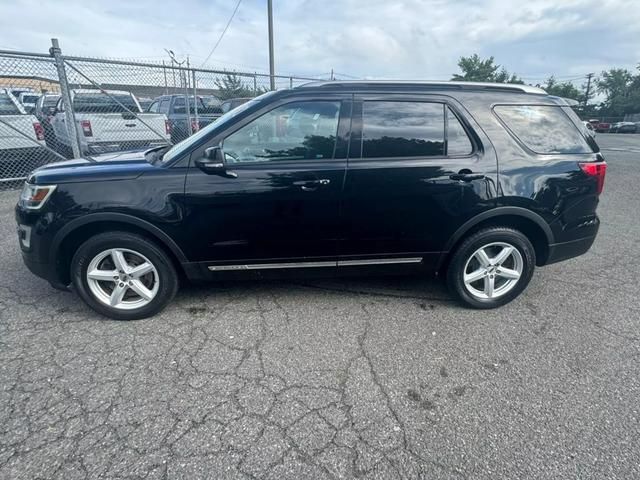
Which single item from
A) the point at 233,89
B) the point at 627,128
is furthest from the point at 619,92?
the point at 233,89

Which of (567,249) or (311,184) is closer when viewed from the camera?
(311,184)

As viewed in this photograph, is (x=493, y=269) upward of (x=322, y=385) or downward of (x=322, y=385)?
upward

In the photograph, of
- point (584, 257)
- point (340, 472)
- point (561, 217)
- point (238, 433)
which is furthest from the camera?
point (584, 257)

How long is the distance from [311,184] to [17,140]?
22.6 feet

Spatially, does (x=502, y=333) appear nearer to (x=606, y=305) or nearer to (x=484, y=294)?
(x=484, y=294)

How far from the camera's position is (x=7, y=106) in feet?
23.1

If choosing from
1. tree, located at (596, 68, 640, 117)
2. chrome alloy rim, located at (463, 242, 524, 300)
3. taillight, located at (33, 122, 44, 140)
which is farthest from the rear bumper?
tree, located at (596, 68, 640, 117)

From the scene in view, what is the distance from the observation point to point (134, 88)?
8711 millimetres

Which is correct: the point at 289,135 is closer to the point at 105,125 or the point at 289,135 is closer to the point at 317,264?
the point at 317,264

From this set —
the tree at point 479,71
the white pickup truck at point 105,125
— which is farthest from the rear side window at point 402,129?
the tree at point 479,71

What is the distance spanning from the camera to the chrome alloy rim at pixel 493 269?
315cm

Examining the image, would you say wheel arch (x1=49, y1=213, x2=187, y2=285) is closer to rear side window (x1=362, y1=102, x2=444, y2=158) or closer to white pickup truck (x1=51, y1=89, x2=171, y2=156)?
rear side window (x1=362, y1=102, x2=444, y2=158)

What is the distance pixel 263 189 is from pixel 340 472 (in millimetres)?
1894

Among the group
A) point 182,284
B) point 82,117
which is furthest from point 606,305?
point 82,117
